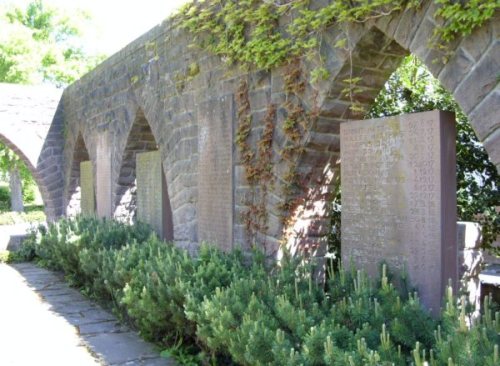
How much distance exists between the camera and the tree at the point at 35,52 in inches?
654

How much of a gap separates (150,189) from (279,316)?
409 centimetres

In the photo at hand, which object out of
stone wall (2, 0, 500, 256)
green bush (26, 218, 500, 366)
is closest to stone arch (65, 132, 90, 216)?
stone wall (2, 0, 500, 256)

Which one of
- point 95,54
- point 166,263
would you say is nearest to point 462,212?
point 166,263

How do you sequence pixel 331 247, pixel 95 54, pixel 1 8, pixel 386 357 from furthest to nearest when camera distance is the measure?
pixel 95 54 < pixel 1 8 < pixel 331 247 < pixel 386 357

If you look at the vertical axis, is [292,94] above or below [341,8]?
below

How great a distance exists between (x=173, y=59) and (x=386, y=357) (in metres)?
4.30

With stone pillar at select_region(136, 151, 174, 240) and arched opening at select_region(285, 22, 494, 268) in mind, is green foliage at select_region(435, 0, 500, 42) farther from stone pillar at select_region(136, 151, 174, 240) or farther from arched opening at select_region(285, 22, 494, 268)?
stone pillar at select_region(136, 151, 174, 240)

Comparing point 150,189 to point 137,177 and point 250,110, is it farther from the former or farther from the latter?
point 250,110

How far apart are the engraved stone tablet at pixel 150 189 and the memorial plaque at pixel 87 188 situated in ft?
6.92

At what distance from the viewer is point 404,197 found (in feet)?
9.96

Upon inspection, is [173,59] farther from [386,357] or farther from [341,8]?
[386,357]

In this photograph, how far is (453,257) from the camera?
9.48 ft

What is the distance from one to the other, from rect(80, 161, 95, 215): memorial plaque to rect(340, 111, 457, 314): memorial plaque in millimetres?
5933

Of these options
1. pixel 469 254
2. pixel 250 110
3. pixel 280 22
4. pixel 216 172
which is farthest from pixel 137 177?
pixel 469 254
